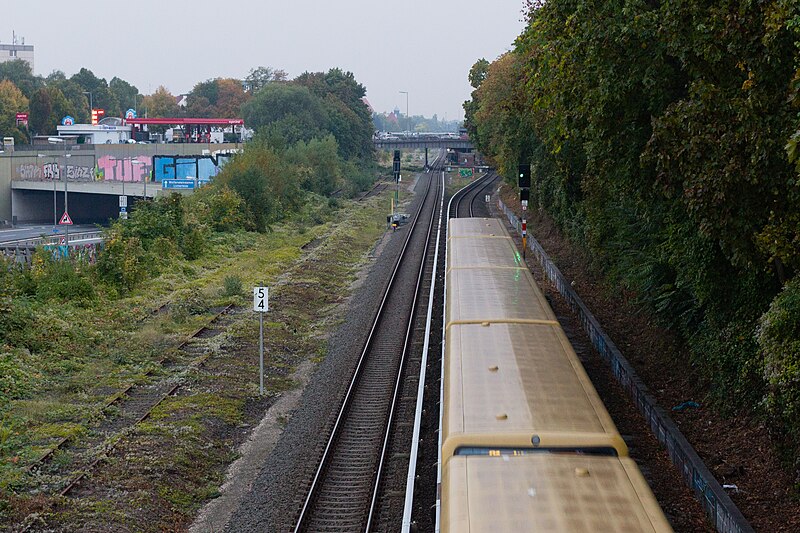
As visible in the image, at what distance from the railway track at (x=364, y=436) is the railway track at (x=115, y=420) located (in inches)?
146

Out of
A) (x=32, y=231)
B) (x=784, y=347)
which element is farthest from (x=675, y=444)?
(x=32, y=231)

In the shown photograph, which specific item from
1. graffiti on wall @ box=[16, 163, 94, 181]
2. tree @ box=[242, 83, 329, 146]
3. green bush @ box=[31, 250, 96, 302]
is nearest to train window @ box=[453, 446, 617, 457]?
green bush @ box=[31, 250, 96, 302]

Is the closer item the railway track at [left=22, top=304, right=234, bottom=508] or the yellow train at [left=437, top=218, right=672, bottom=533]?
the yellow train at [left=437, top=218, right=672, bottom=533]

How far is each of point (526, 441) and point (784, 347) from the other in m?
3.89

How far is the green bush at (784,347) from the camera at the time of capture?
417 inches

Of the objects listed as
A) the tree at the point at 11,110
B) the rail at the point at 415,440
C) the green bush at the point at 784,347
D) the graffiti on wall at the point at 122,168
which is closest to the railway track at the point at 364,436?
the rail at the point at 415,440

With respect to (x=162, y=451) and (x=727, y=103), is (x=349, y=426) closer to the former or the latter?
(x=162, y=451)

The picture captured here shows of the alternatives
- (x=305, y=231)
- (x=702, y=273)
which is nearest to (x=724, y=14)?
(x=702, y=273)

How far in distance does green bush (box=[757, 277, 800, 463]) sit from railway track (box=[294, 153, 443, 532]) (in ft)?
19.2

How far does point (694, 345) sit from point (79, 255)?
2494 cm

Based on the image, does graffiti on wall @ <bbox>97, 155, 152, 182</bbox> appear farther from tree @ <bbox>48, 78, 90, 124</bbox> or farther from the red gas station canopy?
tree @ <bbox>48, 78, 90, 124</bbox>

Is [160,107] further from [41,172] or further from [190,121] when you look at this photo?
[41,172]

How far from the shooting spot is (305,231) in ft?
163

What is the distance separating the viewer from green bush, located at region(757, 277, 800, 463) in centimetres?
1059
